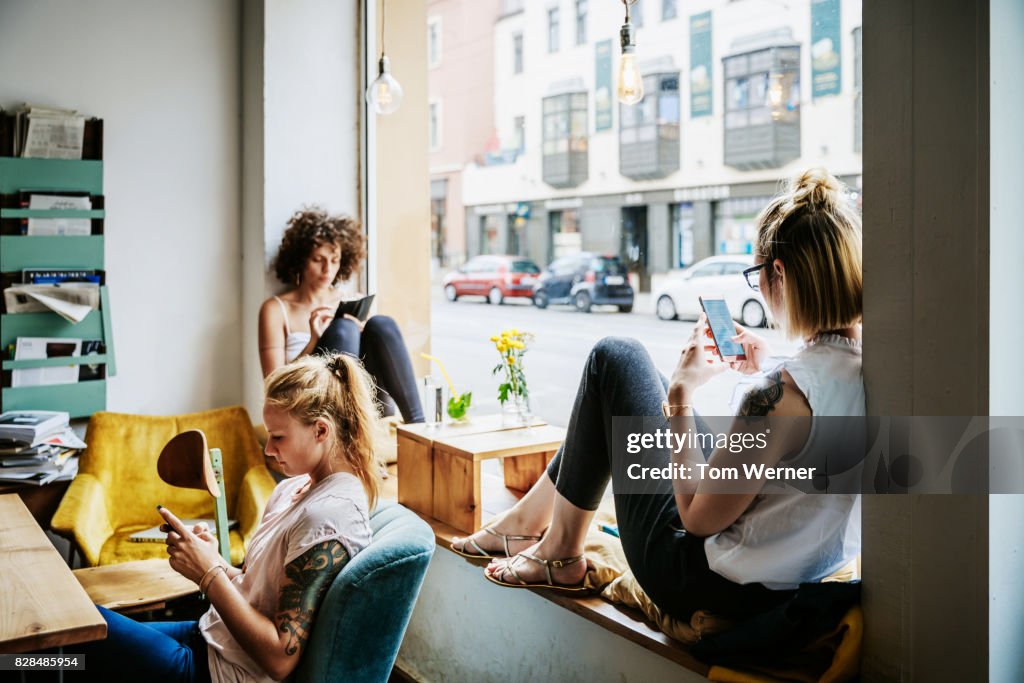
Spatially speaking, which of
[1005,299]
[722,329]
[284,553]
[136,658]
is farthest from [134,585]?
[1005,299]

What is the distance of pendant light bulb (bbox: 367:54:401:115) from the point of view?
3191 mm

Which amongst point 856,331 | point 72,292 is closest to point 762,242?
point 856,331

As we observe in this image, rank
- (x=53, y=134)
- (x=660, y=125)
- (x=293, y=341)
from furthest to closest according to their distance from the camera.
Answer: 1. (x=293, y=341)
2. (x=53, y=134)
3. (x=660, y=125)

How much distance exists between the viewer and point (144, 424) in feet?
11.0

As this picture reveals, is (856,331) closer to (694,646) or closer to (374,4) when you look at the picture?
(694,646)

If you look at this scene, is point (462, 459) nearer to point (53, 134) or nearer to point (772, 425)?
point (772, 425)

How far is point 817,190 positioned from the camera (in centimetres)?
167

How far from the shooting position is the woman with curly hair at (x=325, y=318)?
325 centimetres

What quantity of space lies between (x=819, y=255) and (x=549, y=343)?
57.9 inches

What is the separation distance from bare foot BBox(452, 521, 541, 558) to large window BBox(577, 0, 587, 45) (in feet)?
5.26

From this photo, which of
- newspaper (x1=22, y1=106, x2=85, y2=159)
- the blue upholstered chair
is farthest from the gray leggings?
newspaper (x1=22, y1=106, x2=85, y2=159)

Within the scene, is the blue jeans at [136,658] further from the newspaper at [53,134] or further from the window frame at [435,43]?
the window frame at [435,43]

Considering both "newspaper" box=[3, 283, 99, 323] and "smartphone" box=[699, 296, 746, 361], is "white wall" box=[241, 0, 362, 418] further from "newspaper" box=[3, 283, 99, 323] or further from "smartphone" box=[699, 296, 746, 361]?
"smartphone" box=[699, 296, 746, 361]

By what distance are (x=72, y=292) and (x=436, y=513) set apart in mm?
1765
